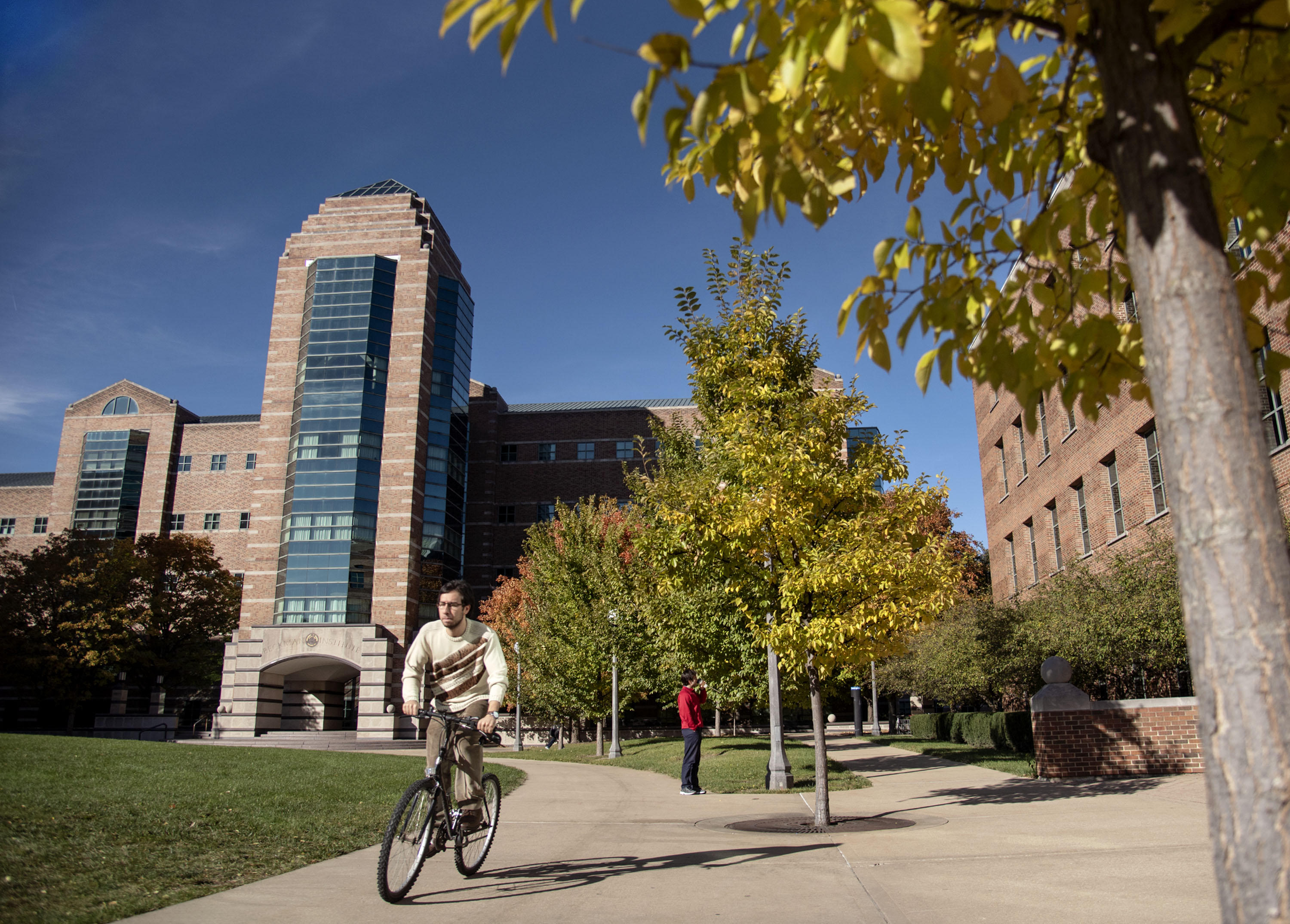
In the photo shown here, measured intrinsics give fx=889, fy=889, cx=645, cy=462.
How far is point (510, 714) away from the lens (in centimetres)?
4522

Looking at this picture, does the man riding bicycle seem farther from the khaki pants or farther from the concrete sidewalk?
the concrete sidewalk

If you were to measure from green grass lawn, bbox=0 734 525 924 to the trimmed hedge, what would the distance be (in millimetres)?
13143

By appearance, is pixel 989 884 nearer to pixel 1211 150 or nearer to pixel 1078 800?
pixel 1211 150

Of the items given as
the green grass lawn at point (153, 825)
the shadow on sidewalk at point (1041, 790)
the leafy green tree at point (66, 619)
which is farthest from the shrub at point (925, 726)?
the leafy green tree at point (66, 619)

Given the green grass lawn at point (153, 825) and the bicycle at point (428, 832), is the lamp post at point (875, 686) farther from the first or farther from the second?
the bicycle at point (428, 832)

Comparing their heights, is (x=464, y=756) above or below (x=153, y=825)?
above

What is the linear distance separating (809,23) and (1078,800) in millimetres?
10853

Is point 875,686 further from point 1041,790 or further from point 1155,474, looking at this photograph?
point 1041,790

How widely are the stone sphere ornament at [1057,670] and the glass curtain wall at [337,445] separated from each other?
38110 millimetres

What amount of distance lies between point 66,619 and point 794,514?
46367 millimetres

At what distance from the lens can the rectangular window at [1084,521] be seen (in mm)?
23562

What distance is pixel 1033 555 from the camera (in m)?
28.8

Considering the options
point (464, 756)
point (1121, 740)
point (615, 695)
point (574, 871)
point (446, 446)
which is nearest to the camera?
point (464, 756)

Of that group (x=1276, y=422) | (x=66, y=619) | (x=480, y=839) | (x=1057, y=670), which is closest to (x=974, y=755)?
(x=1057, y=670)
